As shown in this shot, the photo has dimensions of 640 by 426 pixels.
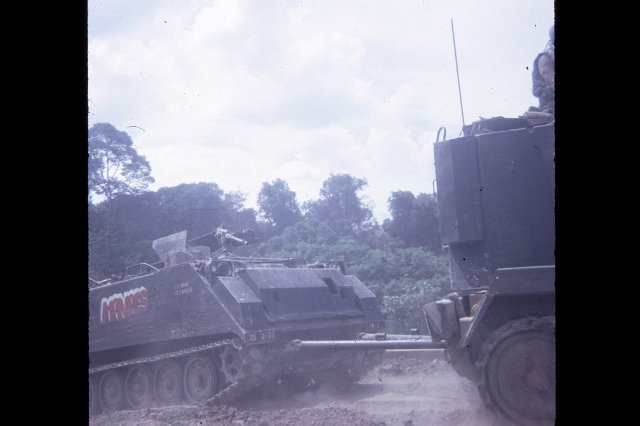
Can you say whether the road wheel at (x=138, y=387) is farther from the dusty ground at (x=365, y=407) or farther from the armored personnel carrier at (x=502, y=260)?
the armored personnel carrier at (x=502, y=260)

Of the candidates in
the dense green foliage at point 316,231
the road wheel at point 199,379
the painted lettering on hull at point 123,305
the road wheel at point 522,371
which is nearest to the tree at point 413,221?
the dense green foliage at point 316,231

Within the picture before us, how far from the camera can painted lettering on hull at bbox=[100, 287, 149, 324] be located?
1050 centimetres

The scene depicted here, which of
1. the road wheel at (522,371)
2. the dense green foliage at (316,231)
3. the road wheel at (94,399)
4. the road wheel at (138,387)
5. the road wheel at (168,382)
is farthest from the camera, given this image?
the dense green foliage at (316,231)

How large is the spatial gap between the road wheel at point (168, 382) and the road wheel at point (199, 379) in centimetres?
16

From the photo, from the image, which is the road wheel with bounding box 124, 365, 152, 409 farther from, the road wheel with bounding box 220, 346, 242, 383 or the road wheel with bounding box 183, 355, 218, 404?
the road wheel with bounding box 220, 346, 242, 383

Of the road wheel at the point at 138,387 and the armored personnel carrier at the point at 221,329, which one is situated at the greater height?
the armored personnel carrier at the point at 221,329

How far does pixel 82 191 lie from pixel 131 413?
8.26 meters

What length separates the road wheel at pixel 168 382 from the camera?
9898mm

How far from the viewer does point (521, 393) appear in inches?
201

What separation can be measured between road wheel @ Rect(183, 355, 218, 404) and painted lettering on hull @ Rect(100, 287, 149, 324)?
53.7 inches

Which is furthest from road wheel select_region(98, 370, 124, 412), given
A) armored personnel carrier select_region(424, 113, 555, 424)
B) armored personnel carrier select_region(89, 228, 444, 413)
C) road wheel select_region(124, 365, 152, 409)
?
armored personnel carrier select_region(424, 113, 555, 424)

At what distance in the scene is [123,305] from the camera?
1084 cm
